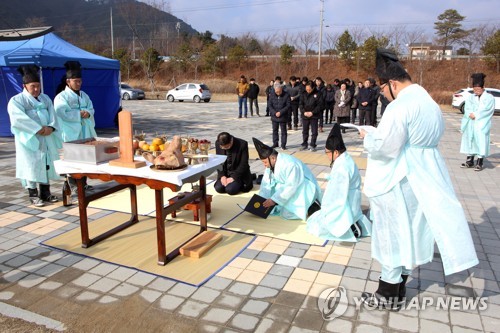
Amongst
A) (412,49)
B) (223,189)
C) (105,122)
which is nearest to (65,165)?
(223,189)

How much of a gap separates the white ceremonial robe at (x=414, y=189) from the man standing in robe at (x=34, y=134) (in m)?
4.38

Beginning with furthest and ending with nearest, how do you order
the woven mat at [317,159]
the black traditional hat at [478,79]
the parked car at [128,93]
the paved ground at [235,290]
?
the parked car at [128,93] < the woven mat at [317,159] < the black traditional hat at [478,79] < the paved ground at [235,290]

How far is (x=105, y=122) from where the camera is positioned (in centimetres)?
1370

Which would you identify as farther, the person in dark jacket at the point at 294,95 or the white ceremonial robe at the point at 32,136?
the person in dark jacket at the point at 294,95

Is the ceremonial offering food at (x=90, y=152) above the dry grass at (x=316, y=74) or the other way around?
the other way around

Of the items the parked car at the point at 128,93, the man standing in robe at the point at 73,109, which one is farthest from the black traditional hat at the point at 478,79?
the parked car at the point at 128,93

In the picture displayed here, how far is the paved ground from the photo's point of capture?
2.91 meters

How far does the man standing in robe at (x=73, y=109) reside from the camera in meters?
5.74

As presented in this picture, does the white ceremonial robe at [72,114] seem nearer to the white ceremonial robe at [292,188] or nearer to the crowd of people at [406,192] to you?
the white ceremonial robe at [292,188]

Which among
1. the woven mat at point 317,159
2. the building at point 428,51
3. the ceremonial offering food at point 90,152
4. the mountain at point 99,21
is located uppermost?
the mountain at point 99,21

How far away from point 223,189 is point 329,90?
9.37m

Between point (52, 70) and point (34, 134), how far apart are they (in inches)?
266

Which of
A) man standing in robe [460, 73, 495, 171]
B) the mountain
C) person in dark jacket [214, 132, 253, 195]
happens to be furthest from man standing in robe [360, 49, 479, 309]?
the mountain

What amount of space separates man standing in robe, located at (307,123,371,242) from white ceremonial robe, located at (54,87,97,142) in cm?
370
